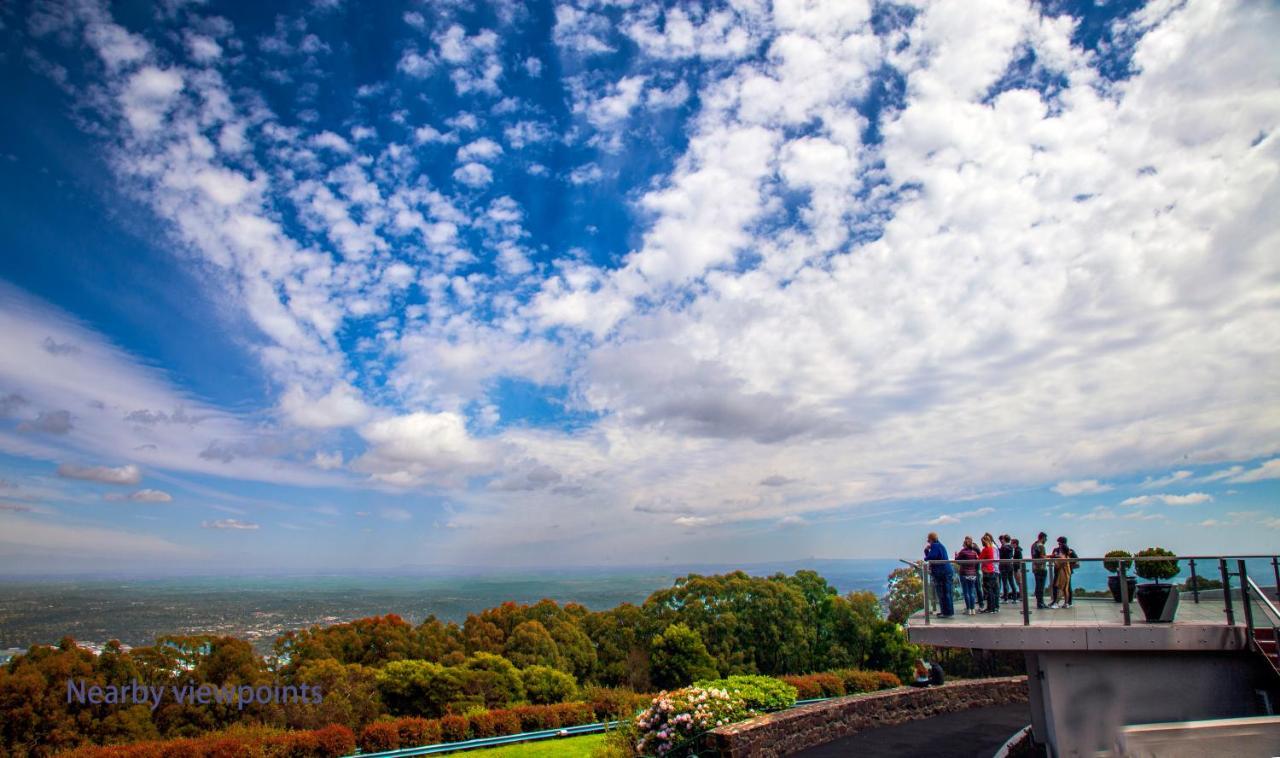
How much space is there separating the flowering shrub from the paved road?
1.63 meters

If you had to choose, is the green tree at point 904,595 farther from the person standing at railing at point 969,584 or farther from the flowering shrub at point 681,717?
the person standing at railing at point 969,584

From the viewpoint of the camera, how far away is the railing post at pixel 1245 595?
8.38 metres

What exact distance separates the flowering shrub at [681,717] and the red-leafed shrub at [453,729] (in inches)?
268

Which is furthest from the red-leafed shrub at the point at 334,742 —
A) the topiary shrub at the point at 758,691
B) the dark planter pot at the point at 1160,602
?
the dark planter pot at the point at 1160,602

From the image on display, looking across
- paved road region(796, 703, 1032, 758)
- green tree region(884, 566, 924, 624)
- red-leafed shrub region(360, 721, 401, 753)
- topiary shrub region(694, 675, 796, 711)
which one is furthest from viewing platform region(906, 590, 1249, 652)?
green tree region(884, 566, 924, 624)

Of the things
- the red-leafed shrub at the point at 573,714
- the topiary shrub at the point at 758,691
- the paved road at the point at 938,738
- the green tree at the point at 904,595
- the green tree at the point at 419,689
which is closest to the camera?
the paved road at the point at 938,738

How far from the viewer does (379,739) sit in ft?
50.5

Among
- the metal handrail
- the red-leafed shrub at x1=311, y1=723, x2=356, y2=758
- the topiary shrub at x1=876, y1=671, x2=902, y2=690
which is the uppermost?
the metal handrail

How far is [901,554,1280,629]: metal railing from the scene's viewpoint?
338 inches

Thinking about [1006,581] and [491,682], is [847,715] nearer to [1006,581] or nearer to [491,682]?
[1006,581]

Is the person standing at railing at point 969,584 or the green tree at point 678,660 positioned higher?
the person standing at railing at point 969,584

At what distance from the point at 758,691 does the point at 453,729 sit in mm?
8072

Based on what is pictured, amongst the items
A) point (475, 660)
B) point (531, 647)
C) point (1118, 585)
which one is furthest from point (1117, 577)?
point (531, 647)

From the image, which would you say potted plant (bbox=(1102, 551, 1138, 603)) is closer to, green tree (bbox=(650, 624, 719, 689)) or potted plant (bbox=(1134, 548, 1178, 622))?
potted plant (bbox=(1134, 548, 1178, 622))
